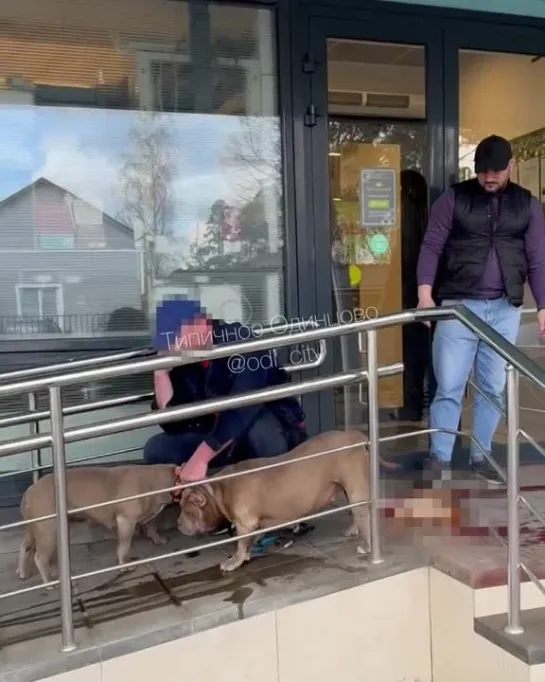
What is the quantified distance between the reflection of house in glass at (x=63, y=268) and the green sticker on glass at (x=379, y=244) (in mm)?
1354

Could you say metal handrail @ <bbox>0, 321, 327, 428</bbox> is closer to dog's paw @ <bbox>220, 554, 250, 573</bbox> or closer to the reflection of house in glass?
the reflection of house in glass

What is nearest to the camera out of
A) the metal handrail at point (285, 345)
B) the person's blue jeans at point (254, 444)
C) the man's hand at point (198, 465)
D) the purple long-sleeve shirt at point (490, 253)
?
the metal handrail at point (285, 345)

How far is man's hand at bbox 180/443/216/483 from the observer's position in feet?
9.68

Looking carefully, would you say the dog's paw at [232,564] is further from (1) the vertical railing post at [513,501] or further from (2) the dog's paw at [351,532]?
(1) the vertical railing post at [513,501]

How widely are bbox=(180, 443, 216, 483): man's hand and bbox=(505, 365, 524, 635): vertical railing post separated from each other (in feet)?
3.68

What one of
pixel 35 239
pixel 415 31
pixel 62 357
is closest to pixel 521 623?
pixel 62 357

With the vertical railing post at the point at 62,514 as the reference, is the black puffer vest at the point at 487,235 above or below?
above

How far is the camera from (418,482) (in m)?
3.20

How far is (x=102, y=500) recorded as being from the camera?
9.53 ft

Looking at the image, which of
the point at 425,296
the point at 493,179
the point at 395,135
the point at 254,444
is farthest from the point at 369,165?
the point at 254,444

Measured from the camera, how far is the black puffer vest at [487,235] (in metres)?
3.69

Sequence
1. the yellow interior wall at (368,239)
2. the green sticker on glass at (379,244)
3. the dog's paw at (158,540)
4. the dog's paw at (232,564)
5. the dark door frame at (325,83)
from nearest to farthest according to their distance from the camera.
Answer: the dog's paw at (232,564) < the dog's paw at (158,540) < the dark door frame at (325,83) < the yellow interior wall at (368,239) < the green sticker on glass at (379,244)

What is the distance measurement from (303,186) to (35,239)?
1.42m

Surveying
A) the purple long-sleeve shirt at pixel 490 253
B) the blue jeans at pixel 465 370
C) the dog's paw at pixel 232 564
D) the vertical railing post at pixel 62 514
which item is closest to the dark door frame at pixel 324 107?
the purple long-sleeve shirt at pixel 490 253
